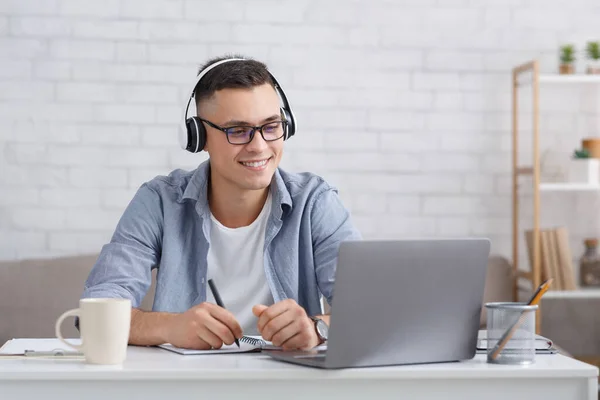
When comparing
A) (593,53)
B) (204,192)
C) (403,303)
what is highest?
(593,53)

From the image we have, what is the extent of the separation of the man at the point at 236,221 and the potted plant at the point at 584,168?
1630mm

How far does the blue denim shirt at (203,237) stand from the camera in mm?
2064

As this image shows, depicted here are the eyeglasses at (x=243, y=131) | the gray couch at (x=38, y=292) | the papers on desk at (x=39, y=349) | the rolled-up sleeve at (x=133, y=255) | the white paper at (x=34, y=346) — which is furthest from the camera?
the gray couch at (x=38, y=292)

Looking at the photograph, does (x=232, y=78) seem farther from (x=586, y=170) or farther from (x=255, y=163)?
(x=586, y=170)

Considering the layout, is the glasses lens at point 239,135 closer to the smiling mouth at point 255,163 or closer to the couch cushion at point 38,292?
the smiling mouth at point 255,163

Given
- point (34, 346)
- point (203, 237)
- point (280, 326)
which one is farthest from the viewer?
point (203, 237)

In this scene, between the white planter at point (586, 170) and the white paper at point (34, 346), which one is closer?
the white paper at point (34, 346)

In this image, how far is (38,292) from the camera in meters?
3.33

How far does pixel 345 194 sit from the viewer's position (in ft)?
11.9

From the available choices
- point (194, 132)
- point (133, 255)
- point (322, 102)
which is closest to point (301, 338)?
point (133, 255)

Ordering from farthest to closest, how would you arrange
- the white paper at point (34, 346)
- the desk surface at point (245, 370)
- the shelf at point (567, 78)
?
the shelf at point (567, 78)
the white paper at point (34, 346)
the desk surface at point (245, 370)

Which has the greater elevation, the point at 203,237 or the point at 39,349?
the point at 203,237

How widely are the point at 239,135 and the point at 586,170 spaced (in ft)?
6.23

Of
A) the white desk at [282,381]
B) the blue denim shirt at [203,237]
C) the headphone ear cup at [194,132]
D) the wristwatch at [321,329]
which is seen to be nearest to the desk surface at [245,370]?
the white desk at [282,381]
